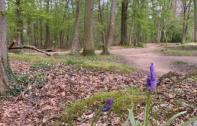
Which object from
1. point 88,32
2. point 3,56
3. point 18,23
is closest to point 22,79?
point 3,56

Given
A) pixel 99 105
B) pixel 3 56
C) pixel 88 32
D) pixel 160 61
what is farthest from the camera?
pixel 160 61

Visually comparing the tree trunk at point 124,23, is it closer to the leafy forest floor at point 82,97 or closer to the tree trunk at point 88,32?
the tree trunk at point 88,32

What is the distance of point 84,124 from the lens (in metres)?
4.86

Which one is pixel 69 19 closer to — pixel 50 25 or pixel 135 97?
pixel 50 25

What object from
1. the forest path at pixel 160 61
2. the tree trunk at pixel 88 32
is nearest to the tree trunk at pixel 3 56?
the forest path at pixel 160 61

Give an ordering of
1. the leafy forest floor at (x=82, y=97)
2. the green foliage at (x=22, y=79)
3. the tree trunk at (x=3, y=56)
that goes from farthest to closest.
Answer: the green foliage at (x=22, y=79) < the tree trunk at (x=3, y=56) < the leafy forest floor at (x=82, y=97)

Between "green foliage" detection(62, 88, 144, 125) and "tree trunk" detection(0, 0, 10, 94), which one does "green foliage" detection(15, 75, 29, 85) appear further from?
"green foliage" detection(62, 88, 144, 125)

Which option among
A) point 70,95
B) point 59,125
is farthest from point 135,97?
point 70,95

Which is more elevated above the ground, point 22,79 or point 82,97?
point 22,79

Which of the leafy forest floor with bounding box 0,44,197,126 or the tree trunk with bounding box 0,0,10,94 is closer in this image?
the leafy forest floor with bounding box 0,44,197,126

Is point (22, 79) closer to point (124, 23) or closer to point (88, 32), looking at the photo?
point (88, 32)

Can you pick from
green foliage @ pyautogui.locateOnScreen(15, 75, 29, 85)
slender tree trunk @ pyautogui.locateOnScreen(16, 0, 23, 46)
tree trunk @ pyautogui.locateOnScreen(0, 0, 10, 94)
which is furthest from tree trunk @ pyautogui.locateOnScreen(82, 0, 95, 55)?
tree trunk @ pyautogui.locateOnScreen(0, 0, 10, 94)

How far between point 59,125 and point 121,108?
90 centimetres

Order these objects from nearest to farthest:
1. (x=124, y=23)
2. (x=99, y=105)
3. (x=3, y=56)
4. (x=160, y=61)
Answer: (x=99, y=105)
(x=3, y=56)
(x=160, y=61)
(x=124, y=23)
